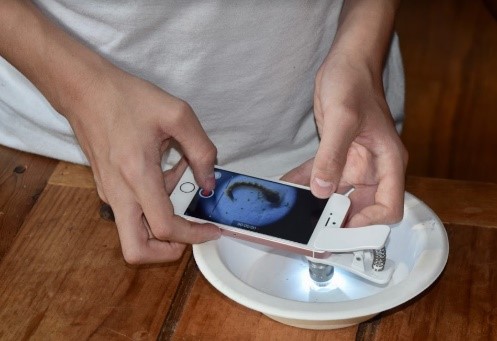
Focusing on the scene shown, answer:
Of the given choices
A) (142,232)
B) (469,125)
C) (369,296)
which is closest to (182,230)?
A: (142,232)

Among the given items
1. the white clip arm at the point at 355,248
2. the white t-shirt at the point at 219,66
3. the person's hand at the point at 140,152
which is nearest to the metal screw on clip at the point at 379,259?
the white clip arm at the point at 355,248

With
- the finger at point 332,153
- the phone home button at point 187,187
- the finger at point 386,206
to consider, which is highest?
the finger at point 332,153

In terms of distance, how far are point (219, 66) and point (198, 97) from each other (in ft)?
0.12

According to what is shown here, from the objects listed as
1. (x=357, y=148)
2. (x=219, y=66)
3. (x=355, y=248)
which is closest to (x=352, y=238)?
(x=355, y=248)

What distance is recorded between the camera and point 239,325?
2.34ft

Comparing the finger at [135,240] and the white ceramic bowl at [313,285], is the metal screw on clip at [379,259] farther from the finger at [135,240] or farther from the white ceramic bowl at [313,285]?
the finger at [135,240]

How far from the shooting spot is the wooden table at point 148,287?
2.33 ft

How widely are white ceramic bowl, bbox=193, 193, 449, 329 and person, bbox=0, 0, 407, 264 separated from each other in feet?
0.07

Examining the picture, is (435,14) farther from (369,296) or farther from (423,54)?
(369,296)

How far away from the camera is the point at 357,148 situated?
80 cm

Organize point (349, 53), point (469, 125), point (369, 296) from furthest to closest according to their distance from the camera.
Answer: point (469, 125) < point (349, 53) < point (369, 296)

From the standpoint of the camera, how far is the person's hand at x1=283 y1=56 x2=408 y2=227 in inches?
29.0

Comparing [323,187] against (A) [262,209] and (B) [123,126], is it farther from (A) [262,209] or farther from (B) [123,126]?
(B) [123,126]

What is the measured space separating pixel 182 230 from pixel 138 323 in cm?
8
